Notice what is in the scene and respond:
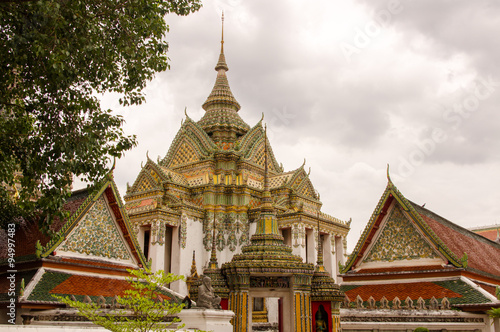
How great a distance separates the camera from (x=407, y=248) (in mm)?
14305

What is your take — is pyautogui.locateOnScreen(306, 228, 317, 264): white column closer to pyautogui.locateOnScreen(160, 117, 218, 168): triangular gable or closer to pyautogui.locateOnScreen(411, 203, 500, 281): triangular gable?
pyautogui.locateOnScreen(160, 117, 218, 168): triangular gable

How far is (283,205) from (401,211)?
Result: 555 inches

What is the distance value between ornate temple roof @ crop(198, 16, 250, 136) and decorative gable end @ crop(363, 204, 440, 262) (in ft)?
58.3

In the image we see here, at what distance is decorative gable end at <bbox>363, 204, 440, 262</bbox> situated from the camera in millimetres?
14016

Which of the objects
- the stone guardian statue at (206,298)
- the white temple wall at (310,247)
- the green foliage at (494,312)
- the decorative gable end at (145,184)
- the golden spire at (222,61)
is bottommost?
the green foliage at (494,312)

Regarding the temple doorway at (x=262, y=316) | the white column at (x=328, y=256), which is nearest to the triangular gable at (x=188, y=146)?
the white column at (x=328, y=256)

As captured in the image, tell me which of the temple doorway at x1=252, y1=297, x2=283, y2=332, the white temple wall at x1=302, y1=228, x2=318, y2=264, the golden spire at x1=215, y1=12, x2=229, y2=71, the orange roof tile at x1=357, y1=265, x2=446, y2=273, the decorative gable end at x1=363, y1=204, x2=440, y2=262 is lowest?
the temple doorway at x1=252, y1=297, x2=283, y2=332

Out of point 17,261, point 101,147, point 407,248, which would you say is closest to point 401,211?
point 407,248

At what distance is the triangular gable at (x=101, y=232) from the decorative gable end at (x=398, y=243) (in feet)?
23.3

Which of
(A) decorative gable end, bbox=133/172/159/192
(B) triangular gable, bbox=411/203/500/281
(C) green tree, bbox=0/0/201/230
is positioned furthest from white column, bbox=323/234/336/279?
(C) green tree, bbox=0/0/201/230

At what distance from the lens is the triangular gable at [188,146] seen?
97.0 feet

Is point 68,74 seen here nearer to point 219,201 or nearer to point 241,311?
point 241,311

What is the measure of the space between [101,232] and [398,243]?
28.2ft

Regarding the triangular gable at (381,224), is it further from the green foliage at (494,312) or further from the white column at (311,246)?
the white column at (311,246)
